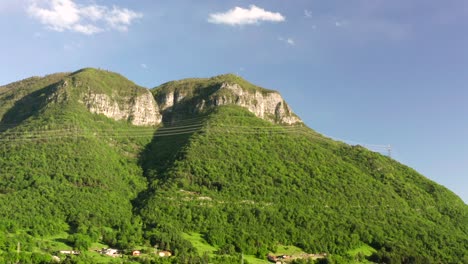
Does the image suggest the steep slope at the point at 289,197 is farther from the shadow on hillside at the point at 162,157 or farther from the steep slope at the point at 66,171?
the steep slope at the point at 66,171

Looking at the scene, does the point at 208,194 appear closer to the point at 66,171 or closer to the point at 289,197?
the point at 289,197

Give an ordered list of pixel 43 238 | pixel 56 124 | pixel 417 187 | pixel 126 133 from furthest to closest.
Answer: pixel 126 133, pixel 417 187, pixel 56 124, pixel 43 238

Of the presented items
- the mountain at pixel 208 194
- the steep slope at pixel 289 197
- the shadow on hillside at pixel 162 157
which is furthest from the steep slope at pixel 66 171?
the steep slope at pixel 289 197

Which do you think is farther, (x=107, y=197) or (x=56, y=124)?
(x=56, y=124)

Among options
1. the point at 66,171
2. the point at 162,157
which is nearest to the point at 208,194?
the point at 162,157

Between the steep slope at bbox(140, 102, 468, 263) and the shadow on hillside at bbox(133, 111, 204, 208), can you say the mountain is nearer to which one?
the steep slope at bbox(140, 102, 468, 263)

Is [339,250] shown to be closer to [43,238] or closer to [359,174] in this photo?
[359,174]

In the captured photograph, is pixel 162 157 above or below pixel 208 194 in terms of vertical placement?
above

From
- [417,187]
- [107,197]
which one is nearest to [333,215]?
[417,187]

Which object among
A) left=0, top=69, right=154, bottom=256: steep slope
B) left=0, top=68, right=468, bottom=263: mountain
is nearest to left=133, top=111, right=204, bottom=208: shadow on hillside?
left=0, top=68, right=468, bottom=263: mountain
